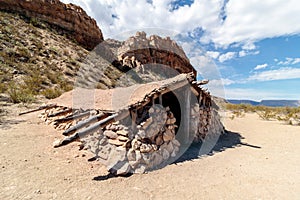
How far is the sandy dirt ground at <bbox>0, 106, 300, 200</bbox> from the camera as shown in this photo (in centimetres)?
304

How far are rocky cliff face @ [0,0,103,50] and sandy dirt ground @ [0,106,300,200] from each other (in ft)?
70.5

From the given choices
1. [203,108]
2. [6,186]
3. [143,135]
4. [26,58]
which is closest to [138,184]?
[143,135]

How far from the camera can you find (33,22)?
19.9 meters

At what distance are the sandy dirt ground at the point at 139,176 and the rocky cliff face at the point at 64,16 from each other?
21490mm

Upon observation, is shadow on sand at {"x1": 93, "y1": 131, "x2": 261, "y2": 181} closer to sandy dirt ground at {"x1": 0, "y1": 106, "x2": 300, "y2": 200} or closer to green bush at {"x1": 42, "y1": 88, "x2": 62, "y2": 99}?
sandy dirt ground at {"x1": 0, "y1": 106, "x2": 300, "y2": 200}

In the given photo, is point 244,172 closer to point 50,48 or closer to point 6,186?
point 6,186

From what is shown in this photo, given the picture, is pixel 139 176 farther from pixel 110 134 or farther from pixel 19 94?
pixel 19 94

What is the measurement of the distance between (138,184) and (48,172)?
6.12 feet

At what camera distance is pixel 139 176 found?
3691 millimetres

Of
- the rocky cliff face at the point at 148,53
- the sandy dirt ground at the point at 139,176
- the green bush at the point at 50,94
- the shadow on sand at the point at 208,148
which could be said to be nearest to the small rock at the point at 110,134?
the sandy dirt ground at the point at 139,176

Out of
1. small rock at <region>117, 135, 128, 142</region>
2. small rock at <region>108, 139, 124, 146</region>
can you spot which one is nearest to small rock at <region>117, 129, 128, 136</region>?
small rock at <region>117, 135, 128, 142</region>

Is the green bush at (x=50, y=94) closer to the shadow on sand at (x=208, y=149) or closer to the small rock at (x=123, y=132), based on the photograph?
the small rock at (x=123, y=132)

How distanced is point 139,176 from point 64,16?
26.2 metres

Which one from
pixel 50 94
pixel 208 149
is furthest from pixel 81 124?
pixel 50 94
